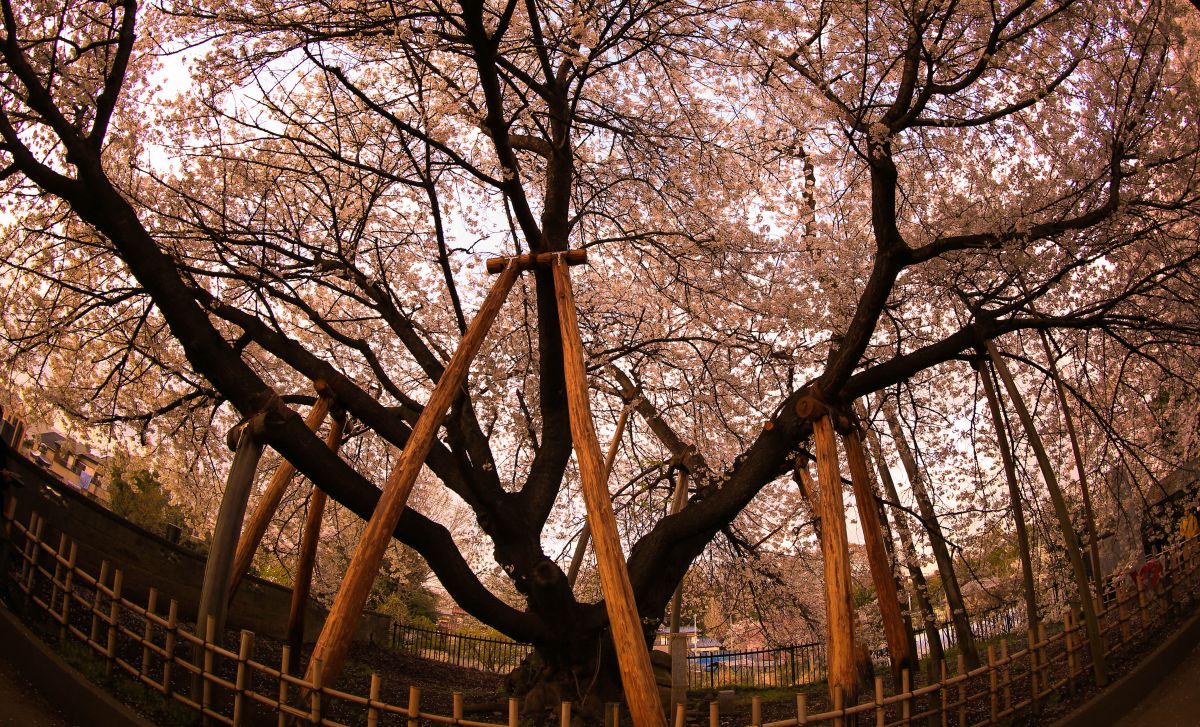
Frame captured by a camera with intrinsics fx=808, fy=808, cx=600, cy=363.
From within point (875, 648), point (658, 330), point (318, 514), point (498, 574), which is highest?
point (658, 330)

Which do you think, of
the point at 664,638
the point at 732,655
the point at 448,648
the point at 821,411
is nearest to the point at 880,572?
the point at 821,411

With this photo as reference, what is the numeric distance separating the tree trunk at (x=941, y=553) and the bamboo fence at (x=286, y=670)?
1.03 metres

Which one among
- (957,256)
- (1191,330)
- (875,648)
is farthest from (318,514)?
(875,648)

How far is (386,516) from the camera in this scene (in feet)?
18.3

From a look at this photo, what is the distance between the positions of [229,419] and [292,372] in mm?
1721

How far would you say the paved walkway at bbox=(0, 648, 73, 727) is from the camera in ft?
16.9

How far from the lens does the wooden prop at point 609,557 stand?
4977mm

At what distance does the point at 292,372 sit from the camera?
12.0m

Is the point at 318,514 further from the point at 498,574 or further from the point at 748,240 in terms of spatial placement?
the point at 498,574

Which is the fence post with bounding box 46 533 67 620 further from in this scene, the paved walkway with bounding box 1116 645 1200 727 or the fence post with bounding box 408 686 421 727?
the paved walkway with bounding box 1116 645 1200 727

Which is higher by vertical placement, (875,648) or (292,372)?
(292,372)

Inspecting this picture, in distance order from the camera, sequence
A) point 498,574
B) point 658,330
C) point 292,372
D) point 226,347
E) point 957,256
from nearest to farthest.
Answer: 1. point 226,347
2. point 957,256
3. point 658,330
4. point 292,372
5. point 498,574

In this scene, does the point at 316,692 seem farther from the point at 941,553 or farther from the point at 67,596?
the point at 941,553

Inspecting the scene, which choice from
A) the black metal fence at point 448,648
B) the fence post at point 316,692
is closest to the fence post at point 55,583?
the fence post at point 316,692
